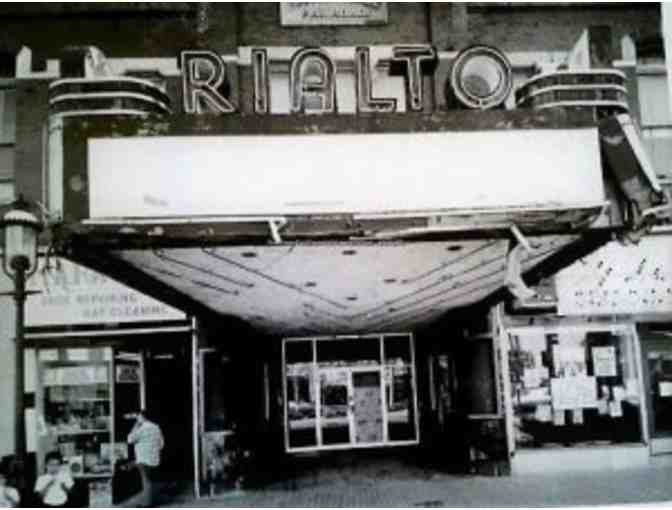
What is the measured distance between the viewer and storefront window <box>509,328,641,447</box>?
11.9 meters

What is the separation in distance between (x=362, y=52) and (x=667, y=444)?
8626 mm

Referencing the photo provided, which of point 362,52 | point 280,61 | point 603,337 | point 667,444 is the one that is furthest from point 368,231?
point 667,444

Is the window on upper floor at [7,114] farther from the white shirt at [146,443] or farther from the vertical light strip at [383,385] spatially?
the vertical light strip at [383,385]

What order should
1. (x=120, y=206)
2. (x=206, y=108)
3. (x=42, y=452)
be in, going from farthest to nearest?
(x=42, y=452) < (x=206, y=108) < (x=120, y=206)

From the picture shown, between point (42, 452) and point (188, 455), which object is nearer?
point (42, 452)

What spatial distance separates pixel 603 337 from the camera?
1205cm

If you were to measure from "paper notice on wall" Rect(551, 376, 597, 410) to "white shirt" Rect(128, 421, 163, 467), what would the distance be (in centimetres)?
547

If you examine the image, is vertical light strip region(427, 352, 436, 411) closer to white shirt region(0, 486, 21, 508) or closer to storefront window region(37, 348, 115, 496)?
storefront window region(37, 348, 115, 496)

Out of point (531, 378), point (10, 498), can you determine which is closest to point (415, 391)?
point (531, 378)

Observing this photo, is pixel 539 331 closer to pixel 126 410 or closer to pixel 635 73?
pixel 635 73

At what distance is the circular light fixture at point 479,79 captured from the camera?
575cm

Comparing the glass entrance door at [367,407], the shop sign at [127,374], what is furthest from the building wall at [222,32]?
the glass entrance door at [367,407]

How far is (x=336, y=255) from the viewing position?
654cm

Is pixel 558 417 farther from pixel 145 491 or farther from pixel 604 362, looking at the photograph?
pixel 145 491
